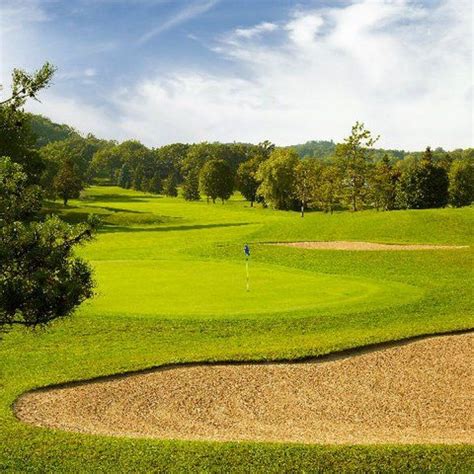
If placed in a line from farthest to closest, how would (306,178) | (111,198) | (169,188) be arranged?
1. (169,188)
2. (111,198)
3. (306,178)

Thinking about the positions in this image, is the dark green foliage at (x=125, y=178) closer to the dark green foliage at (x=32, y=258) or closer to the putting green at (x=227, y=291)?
the putting green at (x=227, y=291)

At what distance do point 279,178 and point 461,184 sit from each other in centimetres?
2962

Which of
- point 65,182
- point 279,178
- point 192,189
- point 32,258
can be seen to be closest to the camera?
point 32,258

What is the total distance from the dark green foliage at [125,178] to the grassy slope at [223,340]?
4716 inches

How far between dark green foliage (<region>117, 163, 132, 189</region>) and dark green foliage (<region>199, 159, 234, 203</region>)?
5696 centimetres

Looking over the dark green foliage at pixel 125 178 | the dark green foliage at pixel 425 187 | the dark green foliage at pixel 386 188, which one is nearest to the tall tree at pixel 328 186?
the dark green foliage at pixel 386 188

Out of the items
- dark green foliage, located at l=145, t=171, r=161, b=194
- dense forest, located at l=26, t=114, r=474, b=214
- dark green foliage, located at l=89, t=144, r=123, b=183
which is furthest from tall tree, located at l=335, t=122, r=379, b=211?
dark green foliage, located at l=89, t=144, r=123, b=183

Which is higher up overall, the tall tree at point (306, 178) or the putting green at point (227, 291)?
Result: the tall tree at point (306, 178)

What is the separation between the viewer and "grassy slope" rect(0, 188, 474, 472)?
1028cm

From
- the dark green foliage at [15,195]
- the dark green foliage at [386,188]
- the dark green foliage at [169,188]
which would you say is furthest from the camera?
the dark green foliage at [169,188]

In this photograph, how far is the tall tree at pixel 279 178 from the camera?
3713 inches

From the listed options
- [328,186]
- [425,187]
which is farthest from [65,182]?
[425,187]

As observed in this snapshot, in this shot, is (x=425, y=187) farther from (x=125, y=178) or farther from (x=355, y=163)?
(x=125, y=178)

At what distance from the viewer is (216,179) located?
4350 inches
